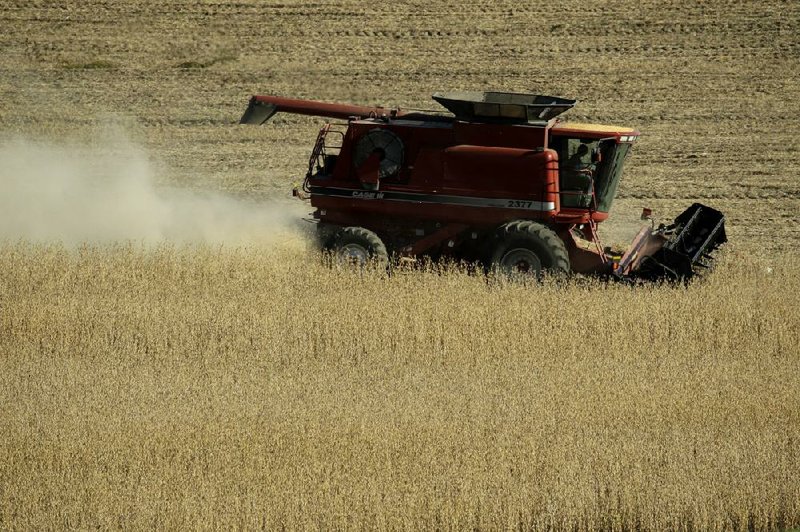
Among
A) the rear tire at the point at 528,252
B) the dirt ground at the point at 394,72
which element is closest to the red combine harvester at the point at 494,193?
the rear tire at the point at 528,252

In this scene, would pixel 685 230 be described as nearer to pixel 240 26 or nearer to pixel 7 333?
pixel 7 333

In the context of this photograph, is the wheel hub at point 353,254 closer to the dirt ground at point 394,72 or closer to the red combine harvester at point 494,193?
the red combine harvester at point 494,193

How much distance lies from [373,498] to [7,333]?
4.82 meters

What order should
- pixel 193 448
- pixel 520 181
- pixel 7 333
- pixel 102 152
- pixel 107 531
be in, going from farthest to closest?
pixel 102 152
pixel 520 181
pixel 7 333
pixel 193 448
pixel 107 531

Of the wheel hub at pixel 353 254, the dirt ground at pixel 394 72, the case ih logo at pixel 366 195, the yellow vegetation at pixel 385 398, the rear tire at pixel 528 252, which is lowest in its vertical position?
the yellow vegetation at pixel 385 398

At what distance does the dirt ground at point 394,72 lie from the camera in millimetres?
19750

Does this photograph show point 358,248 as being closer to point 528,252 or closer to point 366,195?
point 366,195

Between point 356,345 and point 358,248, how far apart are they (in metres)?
2.84

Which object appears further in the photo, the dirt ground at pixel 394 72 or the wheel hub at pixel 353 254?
the dirt ground at pixel 394 72

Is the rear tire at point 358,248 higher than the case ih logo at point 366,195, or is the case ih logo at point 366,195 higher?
the case ih logo at point 366,195

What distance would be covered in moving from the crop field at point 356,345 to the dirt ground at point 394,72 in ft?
0.36

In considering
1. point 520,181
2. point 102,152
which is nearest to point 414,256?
point 520,181

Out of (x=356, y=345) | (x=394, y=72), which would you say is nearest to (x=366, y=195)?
(x=356, y=345)

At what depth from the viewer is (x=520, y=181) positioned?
41.6 ft
